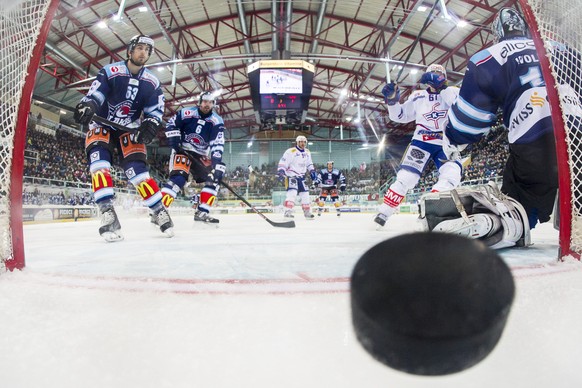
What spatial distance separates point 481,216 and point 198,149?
344 centimetres

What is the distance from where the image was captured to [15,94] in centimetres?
117

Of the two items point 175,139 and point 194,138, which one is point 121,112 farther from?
point 194,138

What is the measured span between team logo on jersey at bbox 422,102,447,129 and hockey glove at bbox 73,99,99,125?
9.14 feet

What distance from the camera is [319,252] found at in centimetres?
154

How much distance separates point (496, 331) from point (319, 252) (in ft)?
3.63

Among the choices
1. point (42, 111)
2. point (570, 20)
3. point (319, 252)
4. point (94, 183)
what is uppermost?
point (42, 111)

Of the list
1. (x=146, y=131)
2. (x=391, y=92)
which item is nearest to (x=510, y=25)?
(x=391, y=92)

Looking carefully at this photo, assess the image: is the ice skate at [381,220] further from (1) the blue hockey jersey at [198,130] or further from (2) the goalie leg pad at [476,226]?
(1) the blue hockey jersey at [198,130]

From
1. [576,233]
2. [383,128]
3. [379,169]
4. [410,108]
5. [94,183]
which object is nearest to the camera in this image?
[576,233]

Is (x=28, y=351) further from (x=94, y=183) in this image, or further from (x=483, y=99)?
(x=94, y=183)

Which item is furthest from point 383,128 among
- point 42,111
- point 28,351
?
point 28,351

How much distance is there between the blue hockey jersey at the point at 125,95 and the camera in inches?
91.7

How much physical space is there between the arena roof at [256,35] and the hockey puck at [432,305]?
24.5 feet

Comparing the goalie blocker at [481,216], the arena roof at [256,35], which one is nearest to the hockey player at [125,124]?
the goalie blocker at [481,216]
